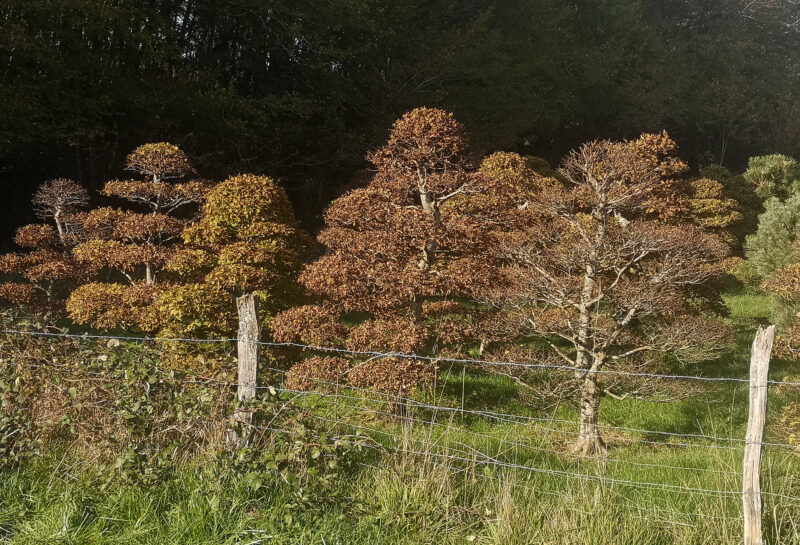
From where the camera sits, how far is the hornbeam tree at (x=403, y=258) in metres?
8.94

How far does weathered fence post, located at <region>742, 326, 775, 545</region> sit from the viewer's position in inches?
146

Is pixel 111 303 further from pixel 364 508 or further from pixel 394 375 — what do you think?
pixel 364 508

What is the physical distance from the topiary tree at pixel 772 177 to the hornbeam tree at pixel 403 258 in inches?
755

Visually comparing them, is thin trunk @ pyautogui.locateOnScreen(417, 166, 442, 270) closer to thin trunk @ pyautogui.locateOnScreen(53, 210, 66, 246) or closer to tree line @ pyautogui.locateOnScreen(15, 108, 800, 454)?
tree line @ pyautogui.locateOnScreen(15, 108, 800, 454)

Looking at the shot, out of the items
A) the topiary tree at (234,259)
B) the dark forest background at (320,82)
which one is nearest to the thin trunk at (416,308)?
the topiary tree at (234,259)

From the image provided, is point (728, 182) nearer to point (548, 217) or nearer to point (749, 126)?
point (749, 126)

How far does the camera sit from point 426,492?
4207 millimetres

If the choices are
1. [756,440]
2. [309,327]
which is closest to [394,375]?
[309,327]

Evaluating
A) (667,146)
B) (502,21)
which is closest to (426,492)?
(667,146)

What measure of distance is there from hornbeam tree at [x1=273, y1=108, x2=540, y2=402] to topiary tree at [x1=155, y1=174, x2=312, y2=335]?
628mm

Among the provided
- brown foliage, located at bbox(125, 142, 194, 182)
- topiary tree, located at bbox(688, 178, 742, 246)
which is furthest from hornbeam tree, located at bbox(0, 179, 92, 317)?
topiary tree, located at bbox(688, 178, 742, 246)

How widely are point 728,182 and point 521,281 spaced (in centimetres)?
1866

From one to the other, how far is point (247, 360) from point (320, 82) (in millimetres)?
16977

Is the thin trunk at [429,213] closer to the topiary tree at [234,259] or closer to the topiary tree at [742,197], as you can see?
the topiary tree at [234,259]
